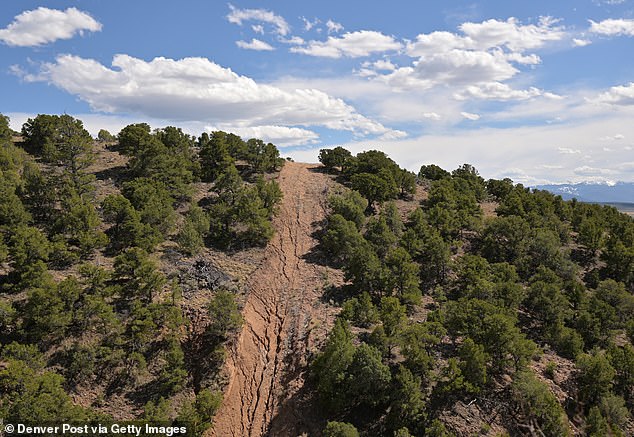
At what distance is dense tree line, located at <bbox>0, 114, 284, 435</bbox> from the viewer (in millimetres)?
36438

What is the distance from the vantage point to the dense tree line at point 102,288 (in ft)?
120

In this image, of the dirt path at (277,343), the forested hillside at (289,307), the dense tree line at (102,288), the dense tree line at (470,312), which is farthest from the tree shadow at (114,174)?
the dense tree line at (470,312)

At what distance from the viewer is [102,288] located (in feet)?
144

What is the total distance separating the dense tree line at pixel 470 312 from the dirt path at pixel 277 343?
10.2ft

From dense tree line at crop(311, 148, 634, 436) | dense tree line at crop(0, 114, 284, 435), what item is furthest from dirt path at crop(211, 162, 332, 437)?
dense tree line at crop(311, 148, 634, 436)

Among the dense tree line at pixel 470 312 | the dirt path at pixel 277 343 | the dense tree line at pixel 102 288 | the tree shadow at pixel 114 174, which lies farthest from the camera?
the tree shadow at pixel 114 174

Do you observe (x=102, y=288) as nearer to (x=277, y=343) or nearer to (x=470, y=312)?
(x=277, y=343)

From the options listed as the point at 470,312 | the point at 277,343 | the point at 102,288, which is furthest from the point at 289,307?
the point at 470,312

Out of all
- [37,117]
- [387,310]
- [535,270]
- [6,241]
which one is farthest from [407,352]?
[37,117]

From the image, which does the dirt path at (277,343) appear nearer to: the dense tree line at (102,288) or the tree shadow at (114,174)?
the dense tree line at (102,288)

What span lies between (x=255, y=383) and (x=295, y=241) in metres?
27.8

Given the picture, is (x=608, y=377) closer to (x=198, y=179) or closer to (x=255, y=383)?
(x=255, y=383)

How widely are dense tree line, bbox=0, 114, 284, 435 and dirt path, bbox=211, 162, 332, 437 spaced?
2.80 metres

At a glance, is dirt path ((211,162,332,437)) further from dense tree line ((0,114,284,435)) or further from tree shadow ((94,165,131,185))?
tree shadow ((94,165,131,185))
